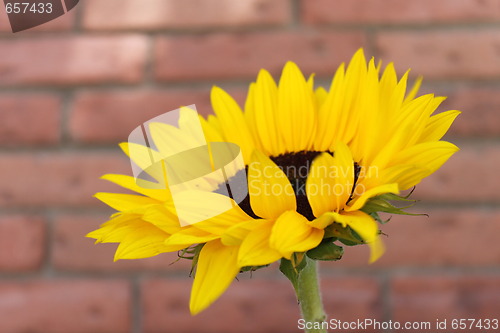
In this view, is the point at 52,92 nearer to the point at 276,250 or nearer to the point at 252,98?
the point at 252,98

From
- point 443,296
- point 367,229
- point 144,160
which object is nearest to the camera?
point 367,229

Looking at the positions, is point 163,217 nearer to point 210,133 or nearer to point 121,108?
point 210,133

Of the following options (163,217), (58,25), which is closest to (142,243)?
(163,217)

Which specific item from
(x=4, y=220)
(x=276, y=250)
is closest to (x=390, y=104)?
(x=276, y=250)

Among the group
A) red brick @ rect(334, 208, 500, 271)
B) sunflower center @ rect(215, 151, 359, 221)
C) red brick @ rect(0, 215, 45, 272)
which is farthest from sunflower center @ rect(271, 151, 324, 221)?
red brick @ rect(0, 215, 45, 272)

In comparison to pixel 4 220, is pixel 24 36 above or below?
above

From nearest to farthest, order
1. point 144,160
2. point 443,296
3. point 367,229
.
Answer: point 367,229
point 144,160
point 443,296

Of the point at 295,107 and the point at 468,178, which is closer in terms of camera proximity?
the point at 295,107
